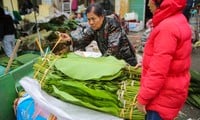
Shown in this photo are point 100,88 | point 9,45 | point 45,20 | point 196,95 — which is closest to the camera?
point 100,88

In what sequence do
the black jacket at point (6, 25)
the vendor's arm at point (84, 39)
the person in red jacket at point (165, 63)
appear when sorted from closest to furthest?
the person in red jacket at point (165, 63) < the vendor's arm at point (84, 39) < the black jacket at point (6, 25)

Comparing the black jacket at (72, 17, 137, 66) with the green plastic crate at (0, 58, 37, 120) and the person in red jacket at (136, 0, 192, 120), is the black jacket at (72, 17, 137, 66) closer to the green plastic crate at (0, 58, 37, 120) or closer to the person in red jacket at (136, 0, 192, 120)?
the green plastic crate at (0, 58, 37, 120)

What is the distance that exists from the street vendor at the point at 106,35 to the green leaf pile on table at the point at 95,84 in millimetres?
597

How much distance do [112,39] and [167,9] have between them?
1263mm

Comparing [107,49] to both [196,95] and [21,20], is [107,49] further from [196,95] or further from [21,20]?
[21,20]

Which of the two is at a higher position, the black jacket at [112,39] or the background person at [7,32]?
the black jacket at [112,39]

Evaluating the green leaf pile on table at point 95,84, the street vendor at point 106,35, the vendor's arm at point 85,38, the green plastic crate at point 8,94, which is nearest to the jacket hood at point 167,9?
the green leaf pile on table at point 95,84

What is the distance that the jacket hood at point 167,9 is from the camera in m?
1.89

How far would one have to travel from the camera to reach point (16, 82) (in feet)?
10.8

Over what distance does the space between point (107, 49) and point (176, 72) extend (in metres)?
1.25

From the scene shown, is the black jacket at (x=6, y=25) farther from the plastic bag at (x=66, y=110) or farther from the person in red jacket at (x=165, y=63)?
the person in red jacket at (x=165, y=63)

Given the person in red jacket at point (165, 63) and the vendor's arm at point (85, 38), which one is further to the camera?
the vendor's arm at point (85, 38)

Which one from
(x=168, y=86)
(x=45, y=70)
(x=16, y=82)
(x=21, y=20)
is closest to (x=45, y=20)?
(x=21, y=20)

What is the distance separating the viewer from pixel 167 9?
192 cm
